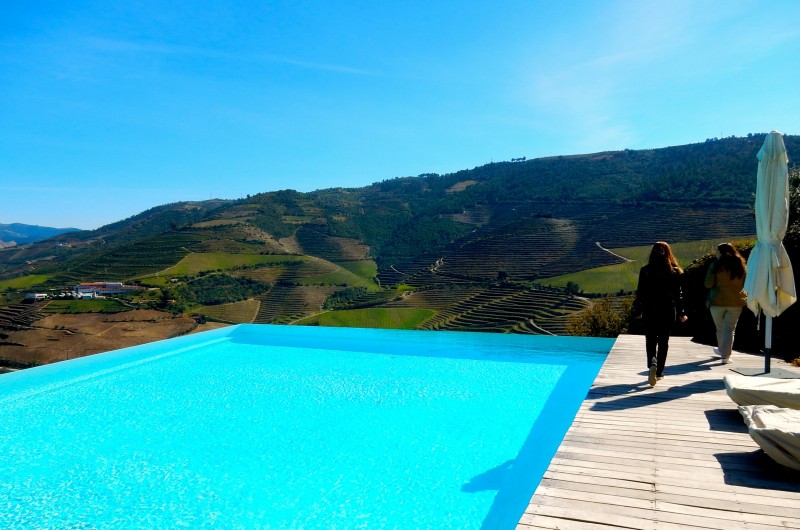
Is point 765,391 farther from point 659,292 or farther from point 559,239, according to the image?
point 559,239

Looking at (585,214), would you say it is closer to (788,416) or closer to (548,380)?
(548,380)

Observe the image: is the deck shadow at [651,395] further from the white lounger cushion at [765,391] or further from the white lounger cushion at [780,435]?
the white lounger cushion at [780,435]

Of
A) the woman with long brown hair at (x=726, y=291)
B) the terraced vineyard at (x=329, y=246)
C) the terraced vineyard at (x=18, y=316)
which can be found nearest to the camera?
the woman with long brown hair at (x=726, y=291)

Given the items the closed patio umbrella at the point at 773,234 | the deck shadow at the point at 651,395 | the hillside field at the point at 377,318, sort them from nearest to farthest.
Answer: the deck shadow at the point at 651,395 < the closed patio umbrella at the point at 773,234 < the hillside field at the point at 377,318

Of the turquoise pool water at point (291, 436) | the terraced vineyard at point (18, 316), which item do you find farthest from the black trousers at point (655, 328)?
the terraced vineyard at point (18, 316)

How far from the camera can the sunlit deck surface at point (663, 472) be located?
208 centimetres

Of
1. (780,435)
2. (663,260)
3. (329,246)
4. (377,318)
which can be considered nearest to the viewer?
(780,435)

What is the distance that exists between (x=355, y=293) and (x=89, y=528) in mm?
38569

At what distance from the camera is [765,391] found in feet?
10.3

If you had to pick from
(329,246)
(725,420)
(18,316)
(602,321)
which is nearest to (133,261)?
(18,316)

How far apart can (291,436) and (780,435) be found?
4382mm

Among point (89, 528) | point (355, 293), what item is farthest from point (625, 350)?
point (355, 293)

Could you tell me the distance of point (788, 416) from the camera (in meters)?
2.67

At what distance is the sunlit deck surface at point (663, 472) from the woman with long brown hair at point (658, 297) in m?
0.43
